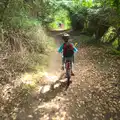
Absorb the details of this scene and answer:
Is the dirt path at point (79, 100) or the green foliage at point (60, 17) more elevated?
the green foliage at point (60, 17)

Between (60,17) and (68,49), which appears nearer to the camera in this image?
(68,49)

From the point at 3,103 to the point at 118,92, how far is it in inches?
130

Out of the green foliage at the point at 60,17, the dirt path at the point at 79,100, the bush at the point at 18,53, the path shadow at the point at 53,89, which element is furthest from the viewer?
the green foliage at the point at 60,17

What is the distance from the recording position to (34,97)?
4.04m

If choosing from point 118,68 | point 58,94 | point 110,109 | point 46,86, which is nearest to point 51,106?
point 58,94

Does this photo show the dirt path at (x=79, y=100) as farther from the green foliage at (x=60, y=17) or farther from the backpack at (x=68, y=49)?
the green foliage at (x=60, y=17)

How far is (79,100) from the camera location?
396 cm

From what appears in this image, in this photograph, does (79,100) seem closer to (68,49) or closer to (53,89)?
(53,89)

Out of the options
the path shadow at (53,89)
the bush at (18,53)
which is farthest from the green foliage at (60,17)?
the path shadow at (53,89)

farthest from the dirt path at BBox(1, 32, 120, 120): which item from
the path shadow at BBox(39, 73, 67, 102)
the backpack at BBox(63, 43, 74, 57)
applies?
the backpack at BBox(63, 43, 74, 57)

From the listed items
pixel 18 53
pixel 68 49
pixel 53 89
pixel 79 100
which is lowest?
pixel 79 100

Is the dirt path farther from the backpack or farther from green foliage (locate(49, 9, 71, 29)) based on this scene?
green foliage (locate(49, 9, 71, 29))

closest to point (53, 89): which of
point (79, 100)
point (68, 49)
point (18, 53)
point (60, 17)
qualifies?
point (79, 100)

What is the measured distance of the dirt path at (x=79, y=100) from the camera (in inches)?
133
